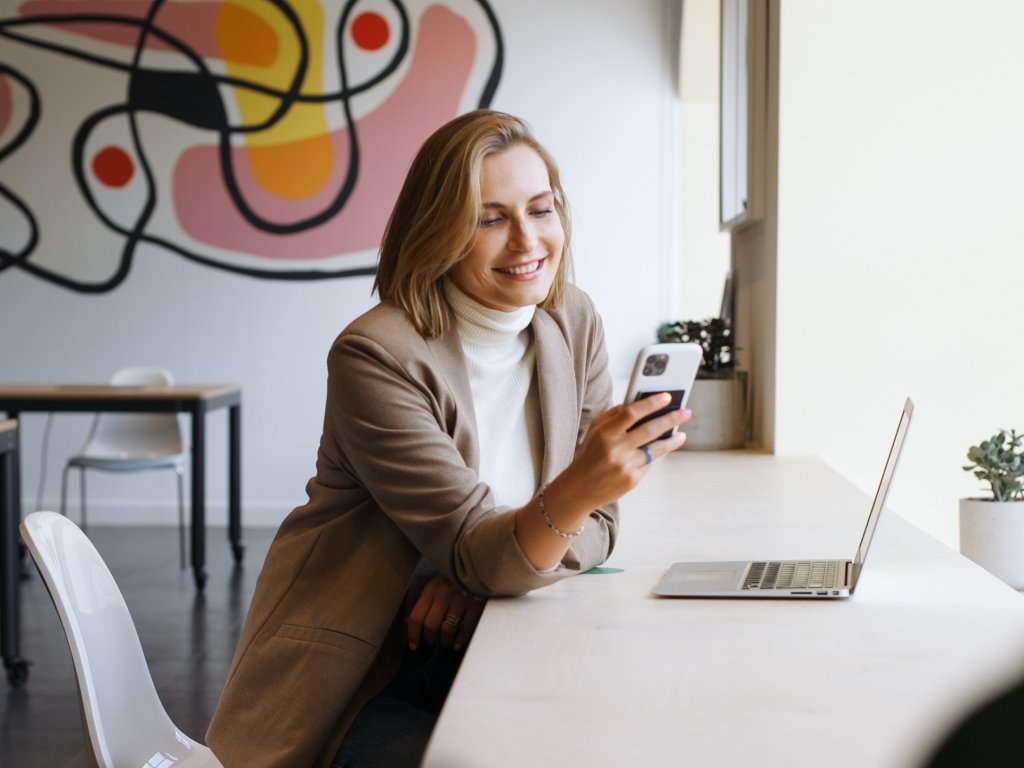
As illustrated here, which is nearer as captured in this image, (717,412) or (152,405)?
(717,412)

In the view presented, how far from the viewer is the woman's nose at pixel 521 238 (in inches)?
58.7

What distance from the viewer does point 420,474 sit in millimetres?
1321

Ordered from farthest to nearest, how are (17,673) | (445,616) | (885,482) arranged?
1. (17,673)
2. (445,616)
3. (885,482)

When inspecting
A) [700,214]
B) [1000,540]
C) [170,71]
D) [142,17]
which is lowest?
[1000,540]

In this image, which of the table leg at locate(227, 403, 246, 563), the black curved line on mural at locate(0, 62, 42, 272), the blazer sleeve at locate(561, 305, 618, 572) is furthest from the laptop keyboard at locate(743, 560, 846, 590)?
the black curved line on mural at locate(0, 62, 42, 272)

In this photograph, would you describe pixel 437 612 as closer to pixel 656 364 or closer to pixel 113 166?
pixel 656 364

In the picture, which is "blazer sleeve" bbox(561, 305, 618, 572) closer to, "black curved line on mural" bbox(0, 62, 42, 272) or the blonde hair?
the blonde hair

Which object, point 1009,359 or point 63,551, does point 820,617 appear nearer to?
point 63,551

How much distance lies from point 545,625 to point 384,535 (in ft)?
0.98

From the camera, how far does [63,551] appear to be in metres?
1.27

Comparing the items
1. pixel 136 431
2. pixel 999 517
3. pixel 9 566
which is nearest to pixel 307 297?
pixel 136 431

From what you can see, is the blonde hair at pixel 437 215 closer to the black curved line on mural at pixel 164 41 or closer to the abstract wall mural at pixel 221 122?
the abstract wall mural at pixel 221 122

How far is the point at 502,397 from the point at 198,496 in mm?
3430

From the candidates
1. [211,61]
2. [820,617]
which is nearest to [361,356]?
[820,617]
